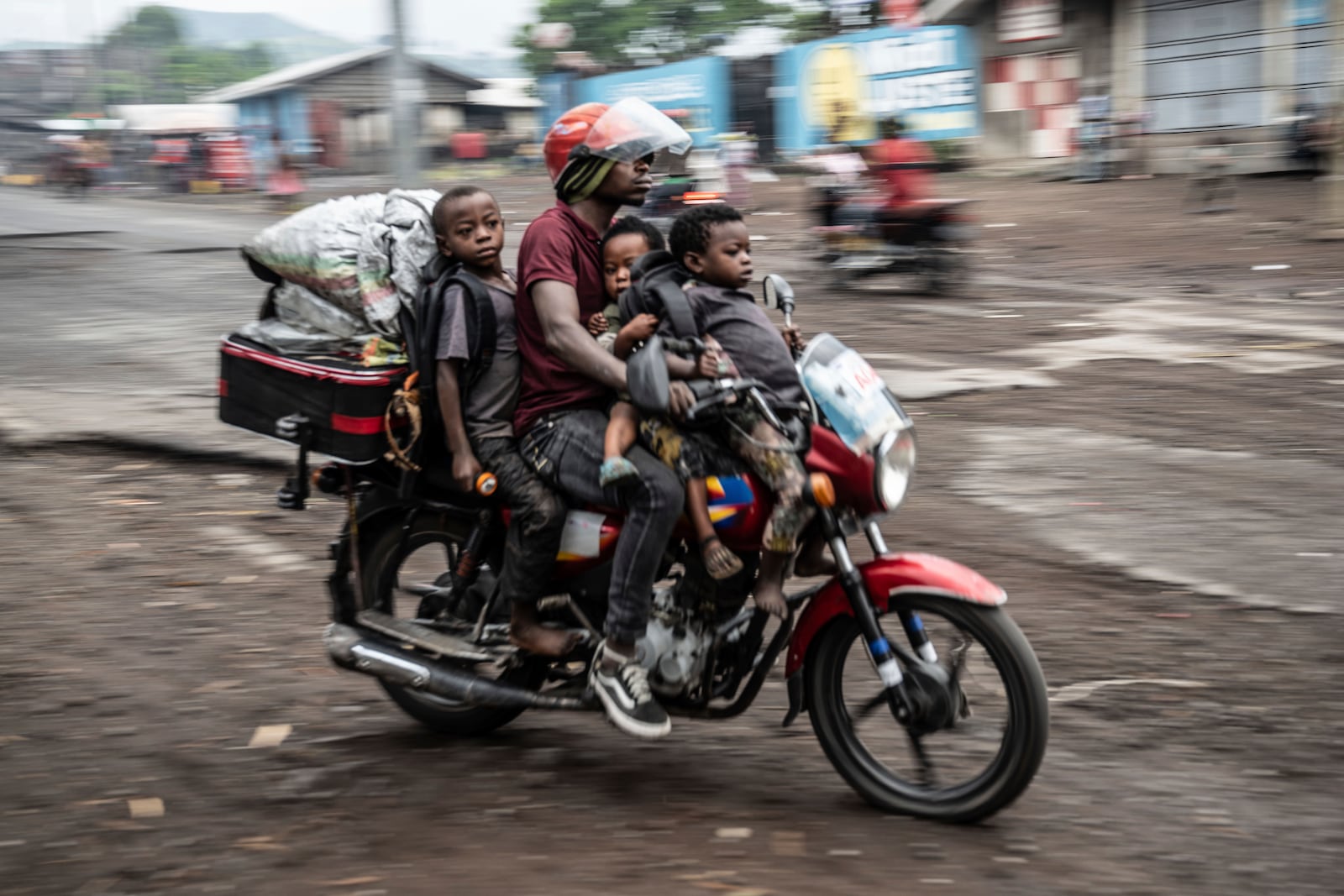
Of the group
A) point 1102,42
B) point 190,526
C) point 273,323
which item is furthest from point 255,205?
point 273,323

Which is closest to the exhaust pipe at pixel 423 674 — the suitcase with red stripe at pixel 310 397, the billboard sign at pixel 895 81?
the suitcase with red stripe at pixel 310 397

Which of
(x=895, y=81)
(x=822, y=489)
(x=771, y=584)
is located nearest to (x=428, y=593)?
(x=771, y=584)

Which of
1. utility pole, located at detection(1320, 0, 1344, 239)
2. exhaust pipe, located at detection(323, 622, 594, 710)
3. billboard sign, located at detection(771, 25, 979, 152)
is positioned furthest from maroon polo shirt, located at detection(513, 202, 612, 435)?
billboard sign, located at detection(771, 25, 979, 152)

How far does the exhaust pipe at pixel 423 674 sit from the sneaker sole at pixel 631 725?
16 centimetres

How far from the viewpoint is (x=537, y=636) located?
13.2 ft

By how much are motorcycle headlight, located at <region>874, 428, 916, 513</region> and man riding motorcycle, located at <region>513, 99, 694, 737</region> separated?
21.4 inches

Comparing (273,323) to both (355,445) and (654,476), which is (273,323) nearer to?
(355,445)

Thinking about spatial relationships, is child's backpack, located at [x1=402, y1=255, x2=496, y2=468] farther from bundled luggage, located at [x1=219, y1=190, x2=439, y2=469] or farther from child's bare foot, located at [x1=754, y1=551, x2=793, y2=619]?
child's bare foot, located at [x1=754, y1=551, x2=793, y2=619]

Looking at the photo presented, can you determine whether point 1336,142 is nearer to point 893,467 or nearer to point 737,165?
point 737,165

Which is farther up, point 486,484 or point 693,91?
point 693,91

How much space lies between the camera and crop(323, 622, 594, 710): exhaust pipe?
4.05m

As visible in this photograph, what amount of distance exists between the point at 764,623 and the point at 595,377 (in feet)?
2.71

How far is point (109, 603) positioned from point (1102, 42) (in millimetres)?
25418

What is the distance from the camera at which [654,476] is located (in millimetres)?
3617
